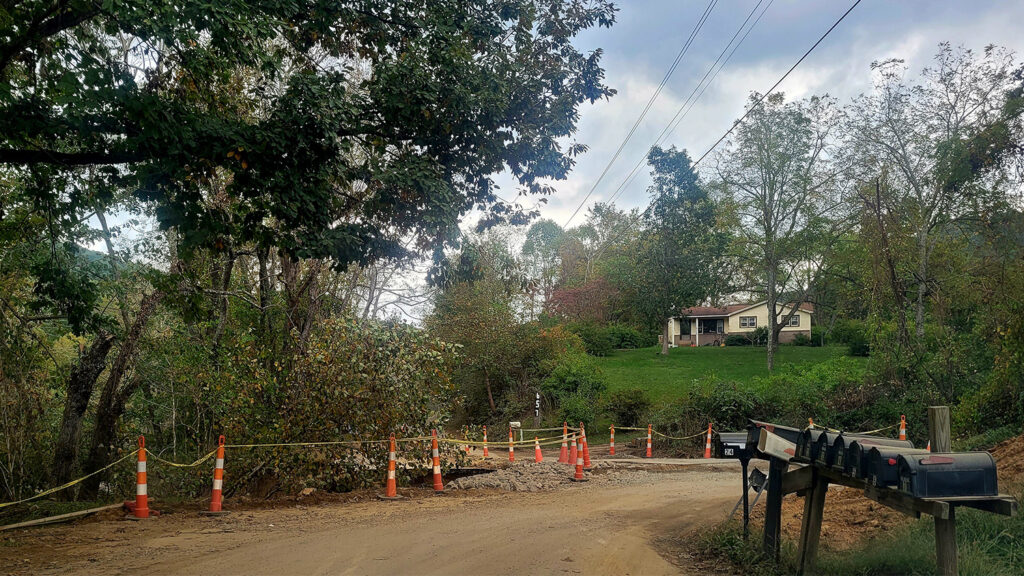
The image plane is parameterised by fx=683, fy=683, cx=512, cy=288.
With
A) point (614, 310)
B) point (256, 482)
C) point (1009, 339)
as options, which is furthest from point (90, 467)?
point (614, 310)

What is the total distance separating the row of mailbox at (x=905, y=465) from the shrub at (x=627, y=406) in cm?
2222

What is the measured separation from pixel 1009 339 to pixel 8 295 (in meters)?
19.8

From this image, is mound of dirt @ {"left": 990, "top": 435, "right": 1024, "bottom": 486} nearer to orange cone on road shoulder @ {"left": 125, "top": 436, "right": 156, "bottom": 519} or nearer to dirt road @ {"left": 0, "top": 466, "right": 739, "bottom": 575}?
dirt road @ {"left": 0, "top": 466, "right": 739, "bottom": 575}

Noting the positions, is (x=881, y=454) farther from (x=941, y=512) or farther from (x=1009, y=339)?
(x=1009, y=339)

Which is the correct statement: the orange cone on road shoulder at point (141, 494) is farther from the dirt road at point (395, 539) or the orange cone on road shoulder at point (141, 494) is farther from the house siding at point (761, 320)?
the house siding at point (761, 320)

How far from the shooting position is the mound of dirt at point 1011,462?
844 centimetres

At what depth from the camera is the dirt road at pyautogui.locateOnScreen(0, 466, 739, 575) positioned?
701cm

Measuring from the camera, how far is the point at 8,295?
13664 mm

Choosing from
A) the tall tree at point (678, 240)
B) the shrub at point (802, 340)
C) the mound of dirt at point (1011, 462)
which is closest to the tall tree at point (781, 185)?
the tall tree at point (678, 240)

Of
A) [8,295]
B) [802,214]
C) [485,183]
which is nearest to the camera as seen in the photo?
[485,183]

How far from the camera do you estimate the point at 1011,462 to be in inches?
368

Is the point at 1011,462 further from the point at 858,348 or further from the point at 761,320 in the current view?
the point at 761,320

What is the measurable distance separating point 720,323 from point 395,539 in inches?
2501

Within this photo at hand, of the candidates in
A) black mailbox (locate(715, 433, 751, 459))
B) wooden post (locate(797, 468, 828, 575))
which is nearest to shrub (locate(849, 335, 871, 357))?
black mailbox (locate(715, 433, 751, 459))
